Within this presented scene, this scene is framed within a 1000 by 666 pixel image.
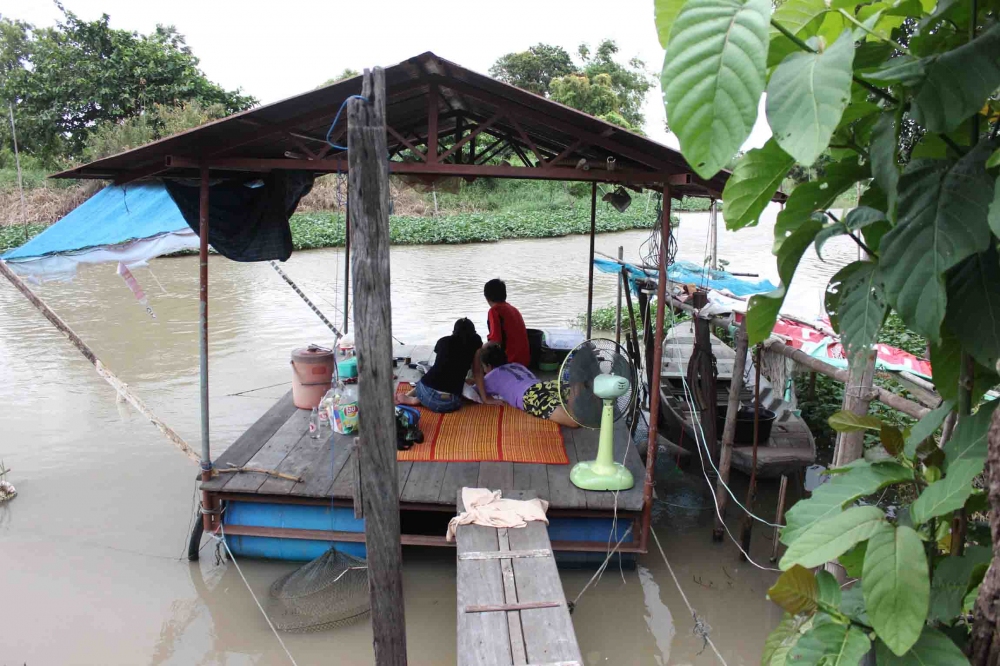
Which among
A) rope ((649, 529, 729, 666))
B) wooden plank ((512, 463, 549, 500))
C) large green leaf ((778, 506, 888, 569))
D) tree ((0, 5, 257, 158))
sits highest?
tree ((0, 5, 257, 158))

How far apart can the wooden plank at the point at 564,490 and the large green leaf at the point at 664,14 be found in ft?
11.4

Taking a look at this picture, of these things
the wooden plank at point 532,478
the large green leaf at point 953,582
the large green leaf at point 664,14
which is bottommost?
the wooden plank at point 532,478

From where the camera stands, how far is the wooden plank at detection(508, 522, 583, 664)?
9.27 feet

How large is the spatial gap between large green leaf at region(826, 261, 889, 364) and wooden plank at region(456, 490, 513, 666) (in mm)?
2341

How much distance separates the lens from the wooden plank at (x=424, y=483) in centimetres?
409

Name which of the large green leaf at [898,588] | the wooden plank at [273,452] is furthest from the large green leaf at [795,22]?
the wooden plank at [273,452]

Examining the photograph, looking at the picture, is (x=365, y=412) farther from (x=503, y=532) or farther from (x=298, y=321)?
(x=298, y=321)

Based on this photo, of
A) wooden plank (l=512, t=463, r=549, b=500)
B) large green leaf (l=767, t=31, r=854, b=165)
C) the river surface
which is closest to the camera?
large green leaf (l=767, t=31, r=854, b=165)

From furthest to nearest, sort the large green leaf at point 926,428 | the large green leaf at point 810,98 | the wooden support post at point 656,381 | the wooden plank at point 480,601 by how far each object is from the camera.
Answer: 1. the wooden support post at point 656,381
2. the wooden plank at point 480,601
3. the large green leaf at point 926,428
4. the large green leaf at point 810,98

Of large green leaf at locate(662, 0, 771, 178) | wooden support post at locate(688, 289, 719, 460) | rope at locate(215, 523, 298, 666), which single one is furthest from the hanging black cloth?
large green leaf at locate(662, 0, 771, 178)

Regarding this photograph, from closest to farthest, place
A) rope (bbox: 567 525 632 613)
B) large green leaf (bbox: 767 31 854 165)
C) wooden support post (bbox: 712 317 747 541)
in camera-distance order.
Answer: large green leaf (bbox: 767 31 854 165) → rope (bbox: 567 525 632 613) → wooden support post (bbox: 712 317 747 541)

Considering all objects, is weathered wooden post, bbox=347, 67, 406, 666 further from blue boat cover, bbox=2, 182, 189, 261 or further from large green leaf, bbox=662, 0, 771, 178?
blue boat cover, bbox=2, 182, 189, 261

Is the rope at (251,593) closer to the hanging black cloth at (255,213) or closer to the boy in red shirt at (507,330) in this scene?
the hanging black cloth at (255,213)

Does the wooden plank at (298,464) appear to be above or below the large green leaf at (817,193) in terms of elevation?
below
